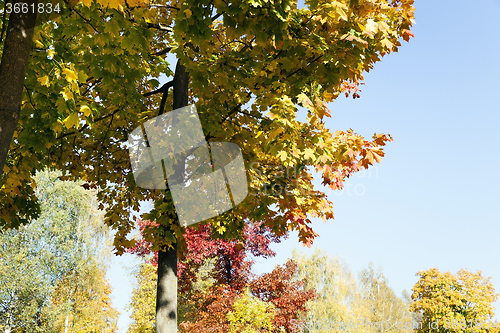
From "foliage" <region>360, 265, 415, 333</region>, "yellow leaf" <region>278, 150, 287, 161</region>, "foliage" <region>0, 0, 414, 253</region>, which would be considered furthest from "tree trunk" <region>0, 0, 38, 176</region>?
"foliage" <region>360, 265, 415, 333</region>

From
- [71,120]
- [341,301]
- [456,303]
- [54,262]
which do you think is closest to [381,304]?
[341,301]

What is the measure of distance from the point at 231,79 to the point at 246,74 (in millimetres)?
249

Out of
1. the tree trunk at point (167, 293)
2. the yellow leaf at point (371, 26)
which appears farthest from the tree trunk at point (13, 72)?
the tree trunk at point (167, 293)

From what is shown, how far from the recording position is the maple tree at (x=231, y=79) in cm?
418

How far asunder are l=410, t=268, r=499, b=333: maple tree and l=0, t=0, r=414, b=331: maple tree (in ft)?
48.2

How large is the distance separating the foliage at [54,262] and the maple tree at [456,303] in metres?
18.2

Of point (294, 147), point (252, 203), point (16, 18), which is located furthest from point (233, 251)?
point (16, 18)

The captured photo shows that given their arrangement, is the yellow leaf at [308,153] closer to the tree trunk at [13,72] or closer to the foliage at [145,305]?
the tree trunk at [13,72]

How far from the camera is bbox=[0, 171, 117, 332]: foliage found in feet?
59.7

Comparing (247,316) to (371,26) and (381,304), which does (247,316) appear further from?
(381,304)

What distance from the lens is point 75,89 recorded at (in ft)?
12.9

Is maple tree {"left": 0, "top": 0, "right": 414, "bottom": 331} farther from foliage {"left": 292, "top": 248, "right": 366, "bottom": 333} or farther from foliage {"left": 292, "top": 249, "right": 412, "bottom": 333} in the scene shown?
foliage {"left": 292, "top": 248, "right": 366, "bottom": 333}

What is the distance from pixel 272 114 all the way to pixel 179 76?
12.3ft

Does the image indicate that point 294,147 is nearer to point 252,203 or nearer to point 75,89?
point 75,89
